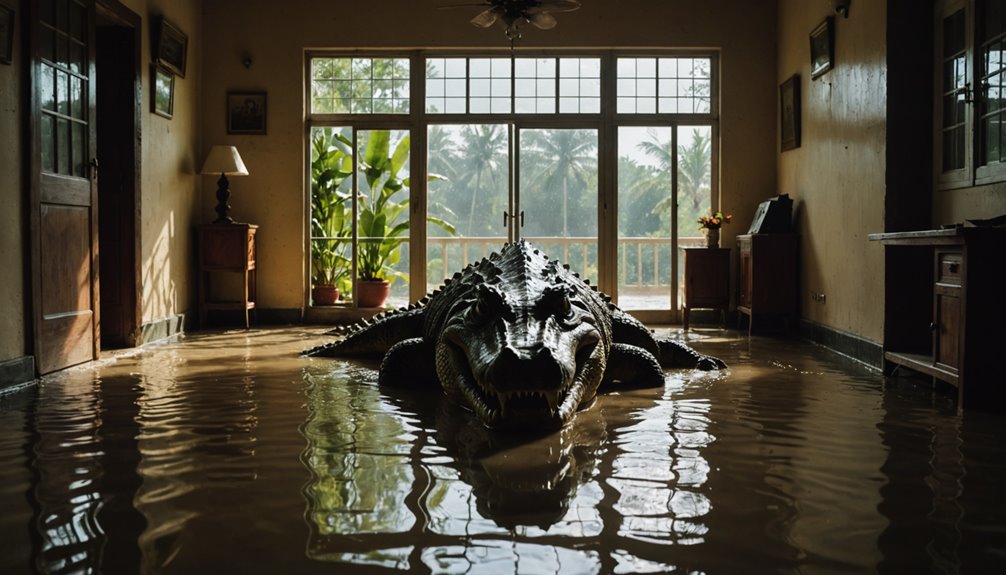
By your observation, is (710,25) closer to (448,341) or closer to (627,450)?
(448,341)

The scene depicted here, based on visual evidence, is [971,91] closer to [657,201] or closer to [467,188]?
[657,201]

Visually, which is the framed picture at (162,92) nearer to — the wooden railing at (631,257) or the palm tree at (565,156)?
the palm tree at (565,156)

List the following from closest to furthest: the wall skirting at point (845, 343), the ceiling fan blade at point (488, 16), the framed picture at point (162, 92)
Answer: the wall skirting at point (845, 343) → the ceiling fan blade at point (488, 16) → the framed picture at point (162, 92)

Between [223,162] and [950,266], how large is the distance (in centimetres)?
633

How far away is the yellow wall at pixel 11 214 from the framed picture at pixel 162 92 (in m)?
2.37

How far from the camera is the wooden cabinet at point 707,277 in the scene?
27.0ft

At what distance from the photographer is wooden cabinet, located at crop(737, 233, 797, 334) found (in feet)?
24.9

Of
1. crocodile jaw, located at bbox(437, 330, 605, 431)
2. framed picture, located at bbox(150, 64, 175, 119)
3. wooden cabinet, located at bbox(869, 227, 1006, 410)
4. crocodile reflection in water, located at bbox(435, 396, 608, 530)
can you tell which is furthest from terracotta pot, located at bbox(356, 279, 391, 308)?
wooden cabinet, located at bbox(869, 227, 1006, 410)

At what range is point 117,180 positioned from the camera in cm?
668

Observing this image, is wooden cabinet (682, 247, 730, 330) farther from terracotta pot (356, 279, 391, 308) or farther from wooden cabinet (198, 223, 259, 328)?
wooden cabinet (198, 223, 259, 328)

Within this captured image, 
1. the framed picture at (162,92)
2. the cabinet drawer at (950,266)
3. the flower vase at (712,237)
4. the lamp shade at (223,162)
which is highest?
the framed picture at (162,92)

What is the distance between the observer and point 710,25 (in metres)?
8.69

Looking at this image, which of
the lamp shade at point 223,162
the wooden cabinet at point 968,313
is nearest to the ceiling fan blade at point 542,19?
the wooden cabinet at point 968,313

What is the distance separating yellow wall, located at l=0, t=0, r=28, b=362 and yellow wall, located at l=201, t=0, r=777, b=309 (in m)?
Answer: 3.92
